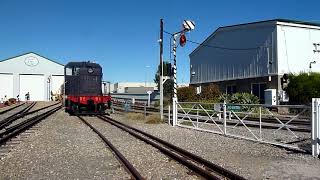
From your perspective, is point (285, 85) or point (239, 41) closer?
point (285, 85)

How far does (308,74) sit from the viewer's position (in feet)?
109

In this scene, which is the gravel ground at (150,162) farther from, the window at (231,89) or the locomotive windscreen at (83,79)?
the window at (231,89)

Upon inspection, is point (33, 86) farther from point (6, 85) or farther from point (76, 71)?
point (76, 71)

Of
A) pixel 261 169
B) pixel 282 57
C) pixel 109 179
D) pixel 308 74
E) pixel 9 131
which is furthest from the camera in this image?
pixel 282 57

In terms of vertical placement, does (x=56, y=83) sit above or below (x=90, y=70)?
above

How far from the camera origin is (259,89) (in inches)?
1491

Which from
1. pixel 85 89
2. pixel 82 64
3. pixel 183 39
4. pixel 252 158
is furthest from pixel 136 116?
pixel 252 158

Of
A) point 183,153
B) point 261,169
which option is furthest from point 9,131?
point 261,169

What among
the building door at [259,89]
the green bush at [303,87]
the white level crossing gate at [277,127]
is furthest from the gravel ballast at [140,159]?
the building door at [259,89]

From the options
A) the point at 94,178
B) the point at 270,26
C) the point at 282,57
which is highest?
the point at 270,26

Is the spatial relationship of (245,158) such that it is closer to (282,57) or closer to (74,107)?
(74,107)

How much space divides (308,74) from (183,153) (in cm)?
2435

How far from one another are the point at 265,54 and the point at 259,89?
3.14 metres

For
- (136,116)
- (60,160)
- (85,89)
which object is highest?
(85,89)
